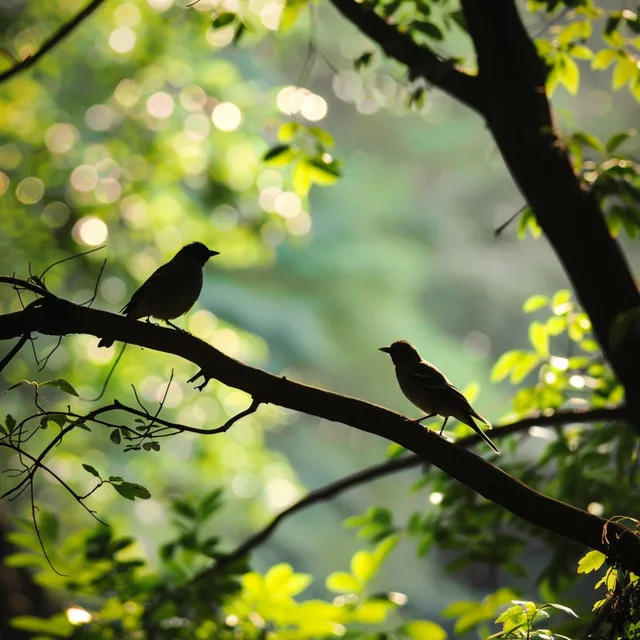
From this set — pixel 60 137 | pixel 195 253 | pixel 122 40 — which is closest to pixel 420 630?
pixel 195 253

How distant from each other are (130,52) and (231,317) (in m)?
9.77

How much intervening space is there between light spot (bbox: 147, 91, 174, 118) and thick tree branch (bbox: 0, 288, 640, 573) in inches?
300

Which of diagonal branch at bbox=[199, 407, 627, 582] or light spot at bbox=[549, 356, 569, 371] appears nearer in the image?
diagonal branch at bbox=[199, 407, 627, 582]

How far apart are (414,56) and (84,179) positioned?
616 centimetres

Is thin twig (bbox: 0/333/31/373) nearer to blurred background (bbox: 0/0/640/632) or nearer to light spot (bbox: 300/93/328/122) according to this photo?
blurred background (bbox: 0/0/640/632)

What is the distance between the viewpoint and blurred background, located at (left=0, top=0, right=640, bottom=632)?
8336mm

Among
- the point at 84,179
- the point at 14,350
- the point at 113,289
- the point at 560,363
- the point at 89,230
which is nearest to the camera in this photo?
the point at 14,350

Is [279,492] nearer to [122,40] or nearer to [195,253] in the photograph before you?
[122,40]

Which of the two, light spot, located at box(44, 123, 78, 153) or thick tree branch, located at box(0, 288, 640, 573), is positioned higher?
light spot, located at box(44, 123, 78, 153)

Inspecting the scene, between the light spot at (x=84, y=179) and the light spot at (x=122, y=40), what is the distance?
144cm

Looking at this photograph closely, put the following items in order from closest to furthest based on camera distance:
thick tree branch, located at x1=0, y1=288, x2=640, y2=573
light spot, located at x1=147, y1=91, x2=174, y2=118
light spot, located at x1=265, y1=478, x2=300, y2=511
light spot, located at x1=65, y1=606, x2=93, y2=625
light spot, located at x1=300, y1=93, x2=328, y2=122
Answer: thick tree branch, located at x1=0, y1=288, x2=640, y2=573 → light spot, located at x1=65, y1=606, x2=93, y2=625 → light spot, located at x1=300, y1=93, x2=328, y2=122 → light spot, located at x1=147, y1=91, x2=174, y2=118 → light spot, located at x1=265, y1=478, x2=300, y2=511

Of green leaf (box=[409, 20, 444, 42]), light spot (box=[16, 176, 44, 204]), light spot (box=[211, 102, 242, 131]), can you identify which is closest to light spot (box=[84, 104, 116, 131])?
light spot (box=[16, 176, 44, 204])

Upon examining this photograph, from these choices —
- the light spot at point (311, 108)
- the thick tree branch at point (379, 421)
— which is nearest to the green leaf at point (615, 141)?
the light spot at point (311, 108)

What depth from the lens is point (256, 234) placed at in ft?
29.8
